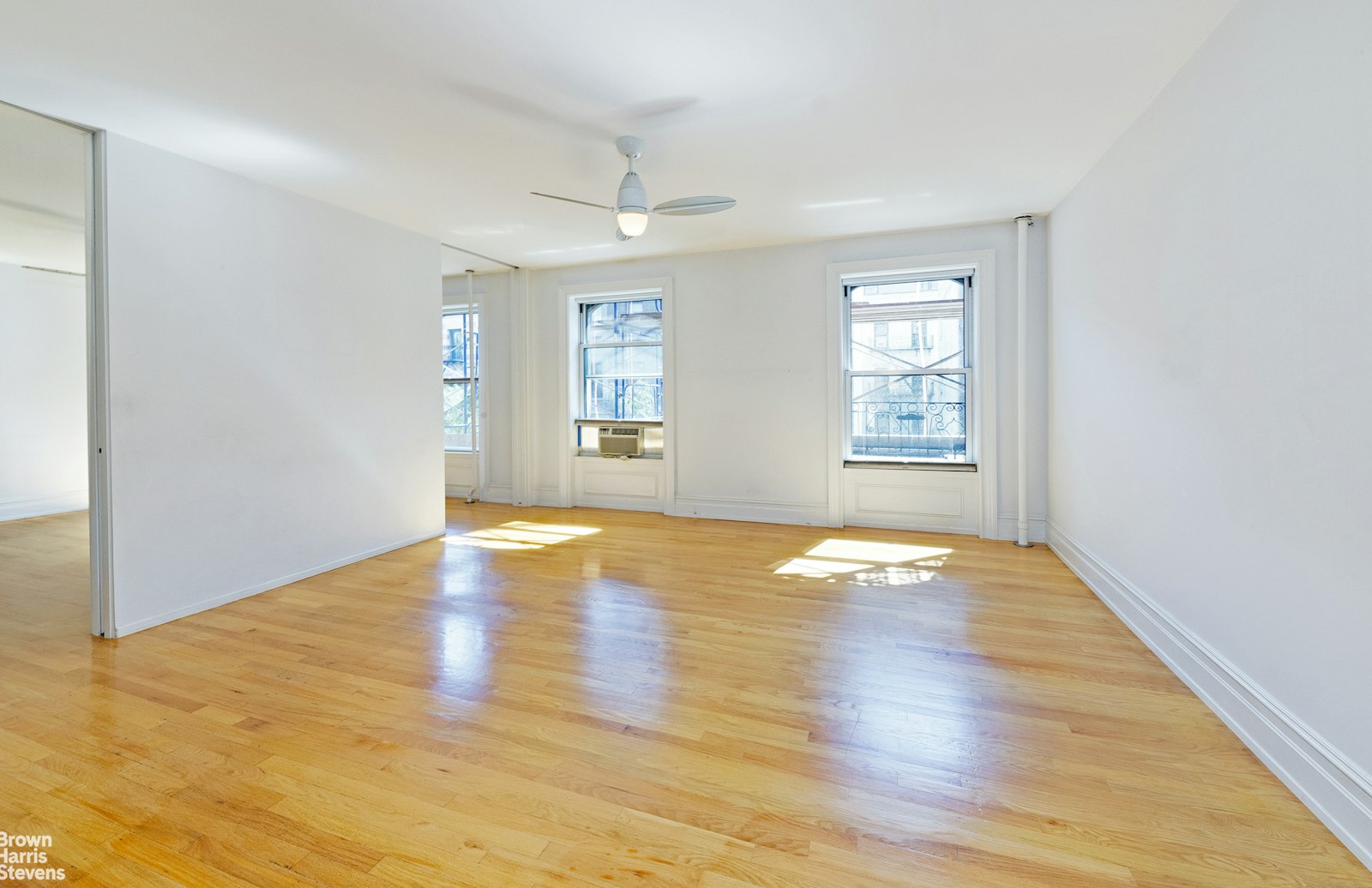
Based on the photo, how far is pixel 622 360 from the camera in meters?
6.69

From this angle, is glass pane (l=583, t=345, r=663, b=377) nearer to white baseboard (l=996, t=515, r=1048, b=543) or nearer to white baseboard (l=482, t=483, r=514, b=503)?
white baseboard (l=482, t=483, r=514, b=503)

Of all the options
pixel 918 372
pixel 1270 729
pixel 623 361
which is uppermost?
pixel 623 361

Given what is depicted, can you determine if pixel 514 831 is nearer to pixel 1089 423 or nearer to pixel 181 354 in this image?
pixel 181 354

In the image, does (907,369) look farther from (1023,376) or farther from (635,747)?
(635,747)

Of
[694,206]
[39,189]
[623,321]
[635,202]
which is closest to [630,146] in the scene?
[635,202]

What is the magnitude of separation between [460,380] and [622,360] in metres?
2.10

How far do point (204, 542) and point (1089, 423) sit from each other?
216 inches

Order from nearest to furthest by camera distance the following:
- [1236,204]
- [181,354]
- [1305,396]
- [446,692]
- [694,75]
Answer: [1305,396] < [1236,204] < [446,692] < [694,75] < [181,354]

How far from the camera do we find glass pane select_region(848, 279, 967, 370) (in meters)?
5.43

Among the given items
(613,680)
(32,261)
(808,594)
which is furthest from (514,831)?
(32,261)


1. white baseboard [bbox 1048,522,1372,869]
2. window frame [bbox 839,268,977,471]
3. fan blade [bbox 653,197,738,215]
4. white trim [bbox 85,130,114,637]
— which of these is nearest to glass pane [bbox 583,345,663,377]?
window frame [bbox 839,268,977,471]

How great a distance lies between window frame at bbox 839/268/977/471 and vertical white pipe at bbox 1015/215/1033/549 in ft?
1.30

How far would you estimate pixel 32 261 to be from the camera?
6234 mm

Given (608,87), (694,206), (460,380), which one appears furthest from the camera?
(460,380)
